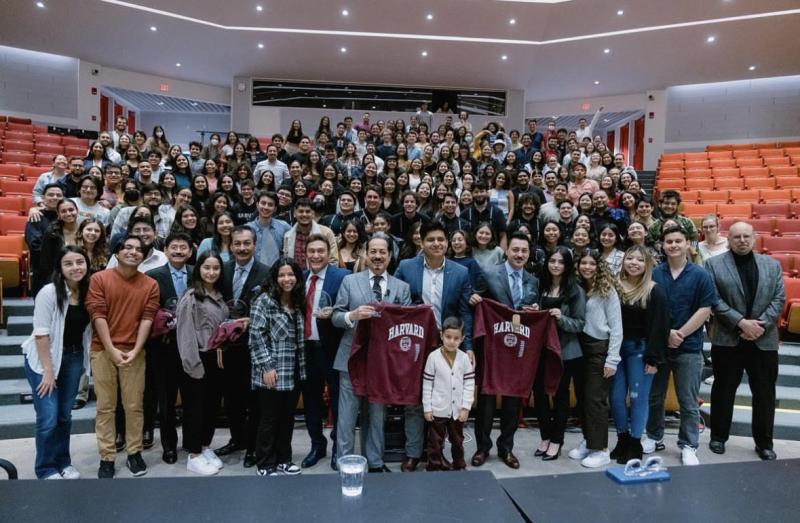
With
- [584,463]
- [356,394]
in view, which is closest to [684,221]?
[584,463]

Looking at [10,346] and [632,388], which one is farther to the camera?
[10,346]

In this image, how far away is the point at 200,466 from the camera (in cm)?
330

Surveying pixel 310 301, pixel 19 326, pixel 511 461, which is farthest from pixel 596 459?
pixel 19 326

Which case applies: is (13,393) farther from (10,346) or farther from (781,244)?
(781,244)

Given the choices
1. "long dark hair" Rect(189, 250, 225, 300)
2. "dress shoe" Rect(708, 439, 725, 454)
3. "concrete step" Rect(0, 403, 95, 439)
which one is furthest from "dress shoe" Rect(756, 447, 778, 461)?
"concrete step" Rect(0, 403, 95, 439)

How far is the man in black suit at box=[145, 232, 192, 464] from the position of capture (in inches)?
135

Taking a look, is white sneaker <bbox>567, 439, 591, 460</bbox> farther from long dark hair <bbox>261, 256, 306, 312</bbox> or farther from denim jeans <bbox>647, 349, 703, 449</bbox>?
long dark hair <bbox>261, 256, 306, 312</bbox>

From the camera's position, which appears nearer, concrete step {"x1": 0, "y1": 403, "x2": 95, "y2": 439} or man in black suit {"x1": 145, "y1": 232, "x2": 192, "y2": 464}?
man in black suit {"x1": 145, "y1": 232, "x2": 192, "y2": 464}

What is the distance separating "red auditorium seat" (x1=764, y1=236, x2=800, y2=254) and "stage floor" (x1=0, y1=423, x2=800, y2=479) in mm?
3409

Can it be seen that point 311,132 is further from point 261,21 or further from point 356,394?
point 356,394

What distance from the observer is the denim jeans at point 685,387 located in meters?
3.49

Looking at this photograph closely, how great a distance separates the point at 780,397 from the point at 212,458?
4.81 m

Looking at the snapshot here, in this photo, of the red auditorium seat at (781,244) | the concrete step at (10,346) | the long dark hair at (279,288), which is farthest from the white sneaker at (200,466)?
the red auditorium seat at (781,244)

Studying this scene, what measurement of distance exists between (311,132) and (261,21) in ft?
15.4
